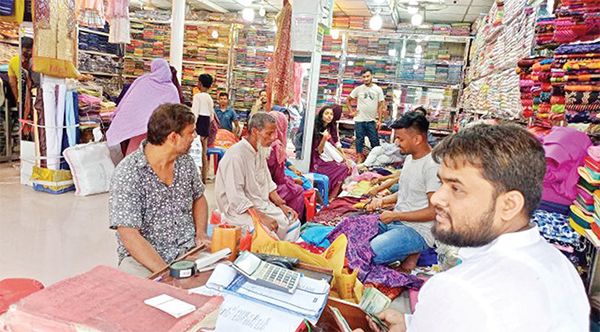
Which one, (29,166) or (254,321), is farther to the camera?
(29,166)

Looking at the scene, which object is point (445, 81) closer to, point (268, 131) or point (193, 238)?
point (268, 131)

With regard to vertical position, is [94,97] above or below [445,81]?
→ below

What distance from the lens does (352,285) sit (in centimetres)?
163

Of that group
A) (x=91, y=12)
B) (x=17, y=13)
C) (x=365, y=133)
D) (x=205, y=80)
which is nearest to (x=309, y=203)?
(x=205, y=80)

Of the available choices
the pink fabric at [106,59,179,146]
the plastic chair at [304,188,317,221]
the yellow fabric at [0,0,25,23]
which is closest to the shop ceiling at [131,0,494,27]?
the yellow fabric at [0,0,25,23]

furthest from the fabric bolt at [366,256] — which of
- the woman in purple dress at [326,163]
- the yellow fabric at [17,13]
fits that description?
the yellow fabric at [17,13]

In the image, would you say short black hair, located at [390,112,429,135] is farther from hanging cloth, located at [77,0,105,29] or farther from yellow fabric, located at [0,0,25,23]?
yellow fabric, located at [0,0,25,23]

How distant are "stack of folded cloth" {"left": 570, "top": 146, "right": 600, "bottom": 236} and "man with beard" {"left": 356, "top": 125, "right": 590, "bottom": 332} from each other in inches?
35.6

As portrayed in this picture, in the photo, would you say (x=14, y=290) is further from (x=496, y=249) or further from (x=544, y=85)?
(x=544, y=85)

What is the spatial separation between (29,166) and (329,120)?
3.69 meters

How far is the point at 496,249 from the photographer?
982 millimetres

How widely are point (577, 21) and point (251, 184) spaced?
223 centimetres

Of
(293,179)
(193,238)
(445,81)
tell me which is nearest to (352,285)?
(193,238)

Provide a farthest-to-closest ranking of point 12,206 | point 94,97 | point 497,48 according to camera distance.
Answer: point 94,97 → point 497,48 → point 12,206
